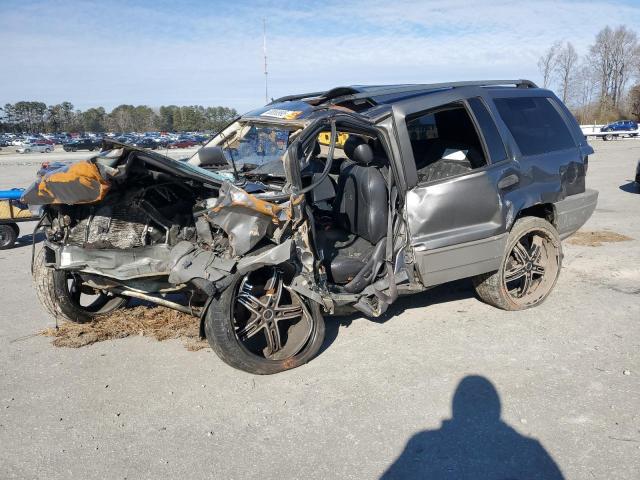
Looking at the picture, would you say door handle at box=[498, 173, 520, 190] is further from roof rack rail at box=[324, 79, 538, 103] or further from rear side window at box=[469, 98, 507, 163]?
roof rack rail at box=[324, 79, 538, 103]

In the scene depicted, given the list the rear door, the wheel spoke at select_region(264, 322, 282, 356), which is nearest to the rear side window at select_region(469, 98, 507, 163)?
the rear door

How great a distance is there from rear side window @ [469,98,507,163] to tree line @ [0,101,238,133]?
8220 centimetres

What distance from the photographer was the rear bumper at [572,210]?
524cm

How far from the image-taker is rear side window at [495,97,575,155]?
16.3ft

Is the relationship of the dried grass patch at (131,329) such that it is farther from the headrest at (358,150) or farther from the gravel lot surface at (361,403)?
the headrest at (358,150)

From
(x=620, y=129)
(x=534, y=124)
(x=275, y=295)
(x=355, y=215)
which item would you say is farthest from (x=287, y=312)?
(x=620, y=129)

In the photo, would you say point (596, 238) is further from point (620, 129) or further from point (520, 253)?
point (620, 129)

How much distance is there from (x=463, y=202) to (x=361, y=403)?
1922mm

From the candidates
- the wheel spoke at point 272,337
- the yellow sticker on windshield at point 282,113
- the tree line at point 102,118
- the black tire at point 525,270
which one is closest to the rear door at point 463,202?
the black tire at point 525,270

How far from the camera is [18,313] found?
212 inches

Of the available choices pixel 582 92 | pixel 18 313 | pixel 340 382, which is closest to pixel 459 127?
pixel 340 382

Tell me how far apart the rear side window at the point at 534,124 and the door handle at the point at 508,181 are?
36 cm

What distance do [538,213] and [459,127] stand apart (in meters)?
1.21

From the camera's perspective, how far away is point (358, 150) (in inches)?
174
